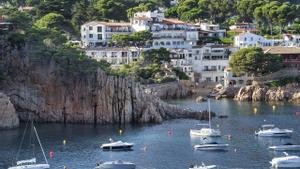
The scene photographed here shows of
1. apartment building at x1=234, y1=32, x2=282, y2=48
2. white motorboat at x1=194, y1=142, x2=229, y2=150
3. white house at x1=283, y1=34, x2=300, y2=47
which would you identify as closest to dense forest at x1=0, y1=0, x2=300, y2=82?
white house at x1=283, y1=34, x2=300, y2=47

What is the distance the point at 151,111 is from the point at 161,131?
25.4ft

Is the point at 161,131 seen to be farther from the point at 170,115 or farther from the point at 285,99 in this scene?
the point at 285,99

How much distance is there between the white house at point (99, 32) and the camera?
16100 centimetres

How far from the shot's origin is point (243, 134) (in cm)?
9962

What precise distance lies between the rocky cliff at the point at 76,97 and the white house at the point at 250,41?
5271 cm

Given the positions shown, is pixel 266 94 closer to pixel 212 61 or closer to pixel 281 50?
pixel 281 50

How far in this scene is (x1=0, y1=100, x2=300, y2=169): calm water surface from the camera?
83.6 m

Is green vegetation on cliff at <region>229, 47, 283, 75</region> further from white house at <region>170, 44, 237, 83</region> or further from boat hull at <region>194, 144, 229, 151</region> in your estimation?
boat hull at <region>194, 144, 229, 151</region>

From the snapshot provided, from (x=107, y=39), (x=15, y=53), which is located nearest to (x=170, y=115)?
(x=15, y=53)

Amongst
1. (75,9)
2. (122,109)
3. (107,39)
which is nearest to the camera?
(122,109)

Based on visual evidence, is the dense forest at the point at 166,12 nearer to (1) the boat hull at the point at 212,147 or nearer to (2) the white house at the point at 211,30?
(2) the white house at the point at 211,30

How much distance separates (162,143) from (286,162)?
56.8 ft

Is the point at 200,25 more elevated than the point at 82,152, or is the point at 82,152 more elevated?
the point at 200,25

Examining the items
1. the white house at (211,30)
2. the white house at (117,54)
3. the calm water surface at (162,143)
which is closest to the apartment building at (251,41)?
the white house at (211,30)
